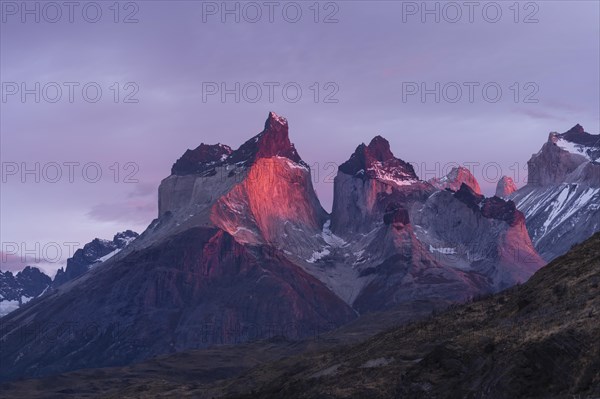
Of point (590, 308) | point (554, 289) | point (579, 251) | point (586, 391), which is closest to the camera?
point (586, 391)

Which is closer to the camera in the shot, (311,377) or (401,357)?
(401,357)

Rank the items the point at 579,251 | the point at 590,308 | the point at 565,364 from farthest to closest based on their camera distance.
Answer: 1. the point at 579,251
2. the point at 590,308
3. the point at 565,364

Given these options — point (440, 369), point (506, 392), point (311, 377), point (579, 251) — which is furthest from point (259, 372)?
point (506, 392)

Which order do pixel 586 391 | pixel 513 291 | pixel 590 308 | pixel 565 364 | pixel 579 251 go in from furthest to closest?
1. pixel 513 291
2. pixel 579 251
3. pixel 590 308
4. pixel 565 364
5. pixel 586 391

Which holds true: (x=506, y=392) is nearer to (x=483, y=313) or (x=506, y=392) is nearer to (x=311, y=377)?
(x=483, y=313)

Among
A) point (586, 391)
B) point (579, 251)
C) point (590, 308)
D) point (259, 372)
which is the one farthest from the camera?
point (259, 372)

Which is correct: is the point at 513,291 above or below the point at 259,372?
above

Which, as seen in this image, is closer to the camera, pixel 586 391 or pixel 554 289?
pixel 586 391

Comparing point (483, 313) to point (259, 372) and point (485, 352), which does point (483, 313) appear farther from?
point (259, 372)

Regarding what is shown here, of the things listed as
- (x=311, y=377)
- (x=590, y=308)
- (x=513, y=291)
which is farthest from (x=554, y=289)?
(x=311, y=377)
